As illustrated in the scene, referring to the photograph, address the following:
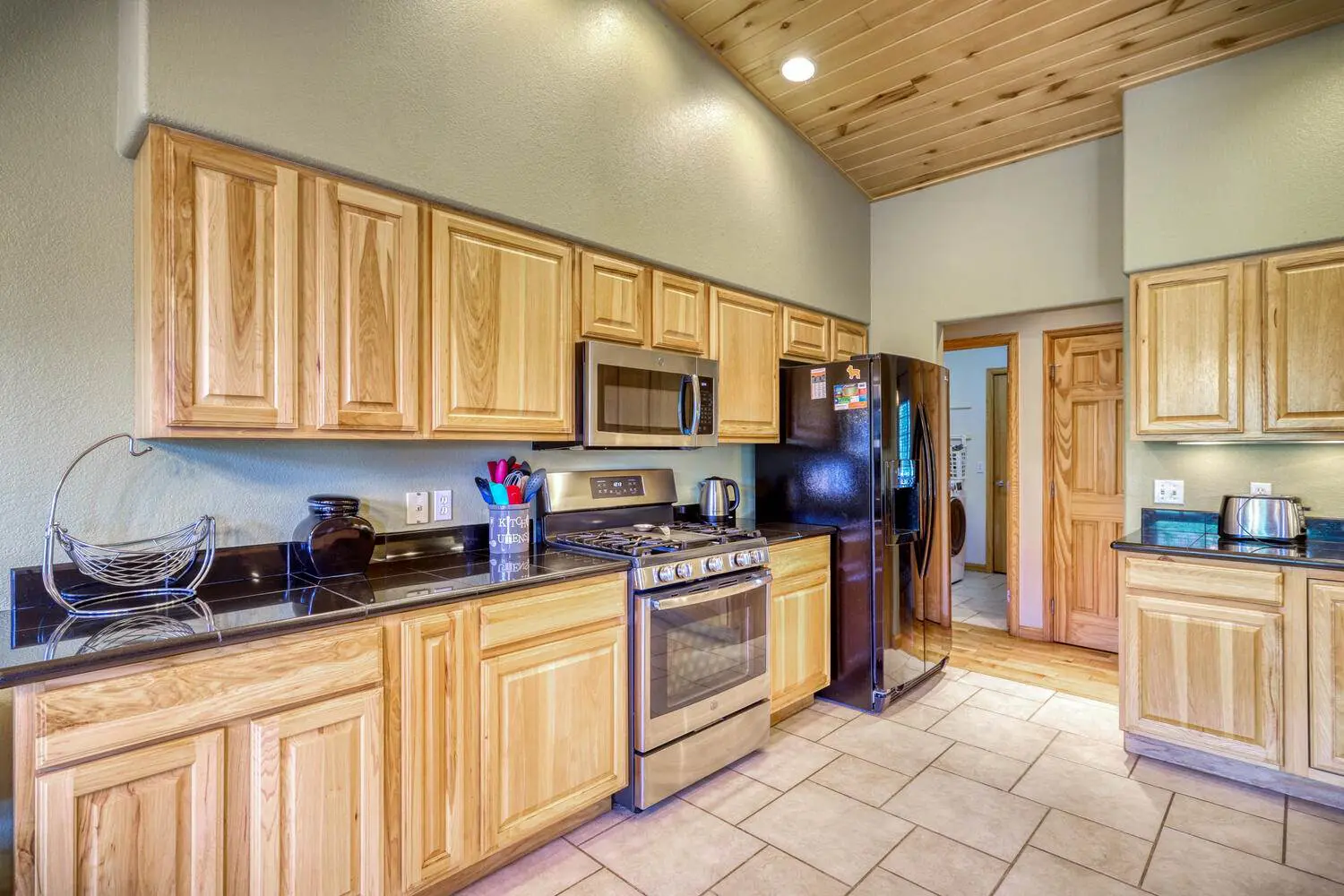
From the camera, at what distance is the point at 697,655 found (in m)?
2.41

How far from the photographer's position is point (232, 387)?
66.2 inches

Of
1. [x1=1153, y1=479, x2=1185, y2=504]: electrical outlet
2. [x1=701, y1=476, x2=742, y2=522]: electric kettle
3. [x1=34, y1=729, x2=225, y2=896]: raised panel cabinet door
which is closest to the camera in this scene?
[x1=34, y1=729, x2=225, y2=896]: raised panel cabinet door

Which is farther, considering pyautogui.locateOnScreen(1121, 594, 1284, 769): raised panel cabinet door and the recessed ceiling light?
the recessed ceiling light

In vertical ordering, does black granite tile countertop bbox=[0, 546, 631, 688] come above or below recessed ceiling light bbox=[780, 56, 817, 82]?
below

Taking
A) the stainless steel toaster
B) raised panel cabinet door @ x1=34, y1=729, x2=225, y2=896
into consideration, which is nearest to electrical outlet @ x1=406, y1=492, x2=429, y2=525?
raised panel cabinet door @ x1=34, y1=729, x2=225, y2=896

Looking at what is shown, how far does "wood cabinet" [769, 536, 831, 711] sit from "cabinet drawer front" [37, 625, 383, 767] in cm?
174

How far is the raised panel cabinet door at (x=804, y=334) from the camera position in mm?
3492

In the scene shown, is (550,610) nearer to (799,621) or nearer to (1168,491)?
(799,621)

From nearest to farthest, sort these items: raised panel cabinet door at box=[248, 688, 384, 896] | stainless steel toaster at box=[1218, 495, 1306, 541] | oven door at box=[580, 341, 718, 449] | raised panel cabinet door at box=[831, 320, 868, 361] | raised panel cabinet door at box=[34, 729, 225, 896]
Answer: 1. raised panel cabinet door at box=[34, 729, 225, 896]
2. raised panel cabinet door at box=[248, 688, 384, 896]
3. oven door at box=[580, 341, 718, 449]
4. stainless steel toaster at box=[1218, 495, 1306, 541]
5. raised panel cabinet door at box=[831, 320, 868, 361]

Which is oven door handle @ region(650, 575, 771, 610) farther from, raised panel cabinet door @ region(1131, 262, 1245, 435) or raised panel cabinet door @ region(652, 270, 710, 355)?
raised panel cabinet door @ region(1131, 262, 1245, 435)

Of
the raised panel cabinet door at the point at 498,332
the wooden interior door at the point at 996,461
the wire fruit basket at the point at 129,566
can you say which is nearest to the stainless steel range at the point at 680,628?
the raised panel cabinet door at the point at 498,332

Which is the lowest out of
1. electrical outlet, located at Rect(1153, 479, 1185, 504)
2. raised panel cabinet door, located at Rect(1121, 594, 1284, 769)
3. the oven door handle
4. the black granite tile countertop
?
raised panel cabinet door, located at Rect(1121, 594, 1284, 769)

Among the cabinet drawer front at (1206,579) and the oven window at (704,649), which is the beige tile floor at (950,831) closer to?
the oven window at (704,649)

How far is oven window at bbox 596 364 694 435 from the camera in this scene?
8.25 ft
